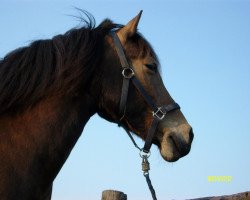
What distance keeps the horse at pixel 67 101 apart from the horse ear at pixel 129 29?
0.01 meters

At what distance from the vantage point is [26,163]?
3.83 meters

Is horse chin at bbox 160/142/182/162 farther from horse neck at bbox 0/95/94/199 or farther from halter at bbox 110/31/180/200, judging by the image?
horse neck at bbox 0/95/94/199

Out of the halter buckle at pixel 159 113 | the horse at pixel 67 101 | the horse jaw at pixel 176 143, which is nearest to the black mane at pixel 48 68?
the horse at pixel 67 101

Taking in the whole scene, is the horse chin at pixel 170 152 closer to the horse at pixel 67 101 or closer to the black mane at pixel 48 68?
the horse at pixel 67 101

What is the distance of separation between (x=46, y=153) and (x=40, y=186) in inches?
11.5

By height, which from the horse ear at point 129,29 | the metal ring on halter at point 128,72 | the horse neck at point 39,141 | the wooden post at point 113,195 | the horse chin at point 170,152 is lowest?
the wooden post at point 113,195

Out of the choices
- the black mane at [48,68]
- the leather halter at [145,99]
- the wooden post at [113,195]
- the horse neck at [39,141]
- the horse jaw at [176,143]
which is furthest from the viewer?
the wooden post at [113,195]

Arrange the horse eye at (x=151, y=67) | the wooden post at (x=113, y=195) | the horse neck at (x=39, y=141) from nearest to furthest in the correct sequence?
1. the horse neck at (x=39, y=141)
2. the horse eye at (x=151, y=67)
3. the wooden post at (x=113, y=195)

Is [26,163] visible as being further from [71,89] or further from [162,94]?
[162,94]

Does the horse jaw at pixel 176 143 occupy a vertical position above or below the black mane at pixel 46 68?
below

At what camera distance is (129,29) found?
4.61 metres

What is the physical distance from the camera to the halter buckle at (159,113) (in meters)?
4.34

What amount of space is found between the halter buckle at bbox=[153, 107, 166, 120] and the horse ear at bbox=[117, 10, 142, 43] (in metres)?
0.82

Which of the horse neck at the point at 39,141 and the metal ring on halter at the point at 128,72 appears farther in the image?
Answer: the metal ring on halter at the point at 128,72
